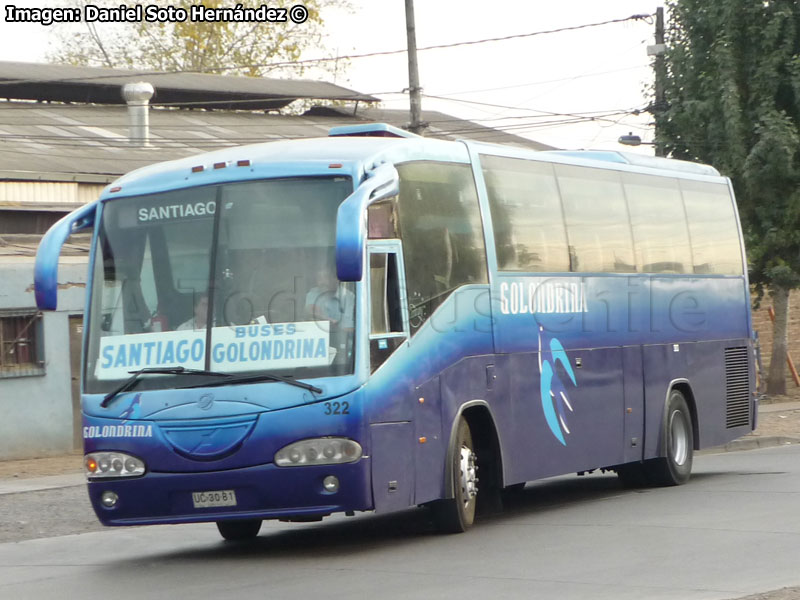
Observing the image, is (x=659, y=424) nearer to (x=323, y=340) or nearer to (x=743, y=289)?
(x=743, y=289)

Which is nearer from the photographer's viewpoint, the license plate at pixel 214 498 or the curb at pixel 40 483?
the license plate at pixel 214 498

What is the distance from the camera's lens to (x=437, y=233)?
36.9 feet

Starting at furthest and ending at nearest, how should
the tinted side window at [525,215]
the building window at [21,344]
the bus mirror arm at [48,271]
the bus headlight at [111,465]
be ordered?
the building window at [21,344] → the tinted side window at [525,215] → the bus mirror arm at [48,271] → the bus headlight at [111,465]

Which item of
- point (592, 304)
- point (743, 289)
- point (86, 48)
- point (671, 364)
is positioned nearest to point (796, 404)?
point (743, 289)

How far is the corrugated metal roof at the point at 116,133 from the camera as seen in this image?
107ft

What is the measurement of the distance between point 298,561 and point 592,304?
492 cm

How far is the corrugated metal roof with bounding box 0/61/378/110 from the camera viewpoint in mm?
40500

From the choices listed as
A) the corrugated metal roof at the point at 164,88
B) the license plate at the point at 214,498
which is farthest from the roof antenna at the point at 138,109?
the license plate at the point at 214,498

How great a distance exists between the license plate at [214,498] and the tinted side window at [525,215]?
3.51 m

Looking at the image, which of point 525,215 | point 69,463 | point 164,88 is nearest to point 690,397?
point 525,215

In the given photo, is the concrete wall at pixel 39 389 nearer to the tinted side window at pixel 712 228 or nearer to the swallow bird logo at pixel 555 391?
the tinted side window at pixel 712 228

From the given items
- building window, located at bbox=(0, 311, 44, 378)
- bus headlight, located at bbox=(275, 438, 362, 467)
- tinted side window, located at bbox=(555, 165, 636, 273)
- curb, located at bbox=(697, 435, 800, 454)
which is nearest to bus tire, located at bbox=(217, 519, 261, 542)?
bus headlight, located at bbox=(275, 438, 362, 467)

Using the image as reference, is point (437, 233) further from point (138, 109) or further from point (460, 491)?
point (138, 109)

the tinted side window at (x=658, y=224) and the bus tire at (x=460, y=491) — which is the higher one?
the tinted side window at (x=658, y=224)
